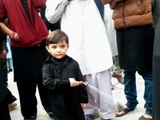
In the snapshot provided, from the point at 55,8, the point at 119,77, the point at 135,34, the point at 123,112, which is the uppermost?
the point at 55,8

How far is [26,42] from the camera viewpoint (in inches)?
138

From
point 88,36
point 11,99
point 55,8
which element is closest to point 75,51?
point 88,36

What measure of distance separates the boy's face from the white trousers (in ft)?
2.06

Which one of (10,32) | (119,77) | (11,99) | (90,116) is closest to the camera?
(10,32)

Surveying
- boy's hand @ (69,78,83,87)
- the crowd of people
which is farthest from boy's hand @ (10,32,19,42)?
boy's hand @ (69,78,83,87)

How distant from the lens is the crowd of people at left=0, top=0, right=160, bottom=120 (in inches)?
122

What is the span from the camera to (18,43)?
11.6 feet

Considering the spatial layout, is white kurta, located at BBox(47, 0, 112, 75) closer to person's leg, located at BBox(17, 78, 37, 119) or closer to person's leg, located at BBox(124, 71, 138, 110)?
person's leg, located at BBox(124, 71, 138, 110)

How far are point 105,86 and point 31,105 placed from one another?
852mm

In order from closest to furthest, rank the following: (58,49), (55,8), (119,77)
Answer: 1. (58,49)
2. (55,8)
3. (119,77)

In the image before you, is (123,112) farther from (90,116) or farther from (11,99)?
(11,99)

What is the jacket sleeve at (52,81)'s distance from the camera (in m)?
2.99

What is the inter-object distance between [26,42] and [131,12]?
41.8 inches

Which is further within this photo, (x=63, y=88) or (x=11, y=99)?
(x=11, y=99)
